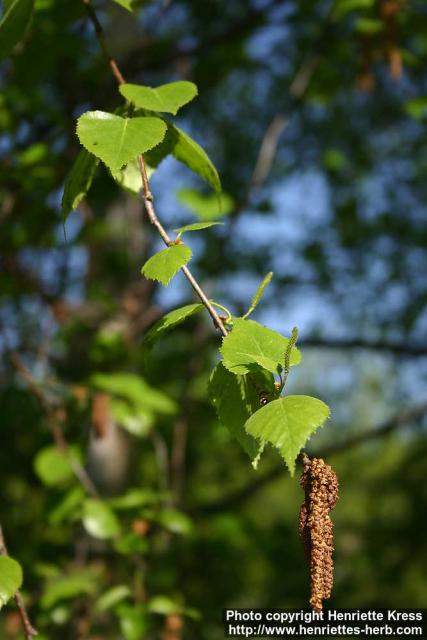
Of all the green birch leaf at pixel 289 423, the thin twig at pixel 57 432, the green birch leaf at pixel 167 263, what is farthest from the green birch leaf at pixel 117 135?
the thin twig at pixel 57 432

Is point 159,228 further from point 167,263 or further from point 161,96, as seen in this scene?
point 161,96

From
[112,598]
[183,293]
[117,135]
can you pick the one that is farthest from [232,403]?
[183,293]

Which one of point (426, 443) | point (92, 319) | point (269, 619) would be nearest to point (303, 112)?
point (426, 443)

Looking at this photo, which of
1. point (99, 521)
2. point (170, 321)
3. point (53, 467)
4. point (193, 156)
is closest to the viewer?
point (170, 321)

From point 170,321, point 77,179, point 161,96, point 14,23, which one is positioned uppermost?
point 14,23

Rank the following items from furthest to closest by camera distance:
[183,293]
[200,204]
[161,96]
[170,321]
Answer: [183,293] → [200,204] → [161,96] → [170,321]

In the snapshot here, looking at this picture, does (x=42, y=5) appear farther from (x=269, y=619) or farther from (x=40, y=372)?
(x=269, y=619)

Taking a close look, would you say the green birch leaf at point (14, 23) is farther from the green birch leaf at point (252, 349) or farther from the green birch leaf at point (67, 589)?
the green birch leaf at point (67, 589)
